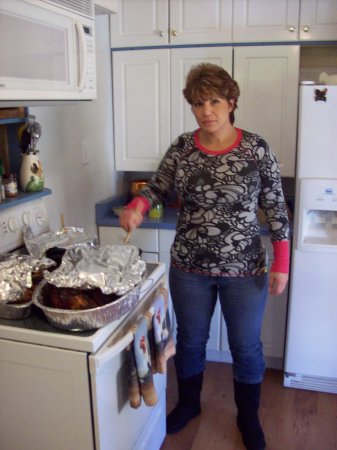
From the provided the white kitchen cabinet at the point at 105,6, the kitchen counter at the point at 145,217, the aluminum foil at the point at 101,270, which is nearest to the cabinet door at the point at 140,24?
the white kitchen cabinet at the point at 105,6

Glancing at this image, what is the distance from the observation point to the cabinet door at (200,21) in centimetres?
234

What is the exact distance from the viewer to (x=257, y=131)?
2434 millimetres

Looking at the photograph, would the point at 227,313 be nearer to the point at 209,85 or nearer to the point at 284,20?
the point at 209,85

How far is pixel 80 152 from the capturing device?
7.45ft

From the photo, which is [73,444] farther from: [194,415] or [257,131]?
[257,131]

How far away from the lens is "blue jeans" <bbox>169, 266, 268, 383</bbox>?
172 cm

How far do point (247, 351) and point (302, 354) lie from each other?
1.90 ft

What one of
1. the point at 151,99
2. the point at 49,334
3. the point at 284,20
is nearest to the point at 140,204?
the point at 49,334

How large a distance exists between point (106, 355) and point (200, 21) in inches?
69.4

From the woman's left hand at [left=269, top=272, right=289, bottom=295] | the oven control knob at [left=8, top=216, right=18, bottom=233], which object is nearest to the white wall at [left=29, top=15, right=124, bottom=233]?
the oven control knob at [left=8, top=216, right=18, bottom=233]

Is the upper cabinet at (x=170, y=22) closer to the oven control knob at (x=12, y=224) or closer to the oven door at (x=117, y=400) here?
the oven control knob at (x=12, y=224)

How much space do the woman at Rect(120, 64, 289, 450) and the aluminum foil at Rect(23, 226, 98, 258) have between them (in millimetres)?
214

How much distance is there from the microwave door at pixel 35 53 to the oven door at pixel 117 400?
2.29ft

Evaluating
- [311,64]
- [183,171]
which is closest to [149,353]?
[183,171]
